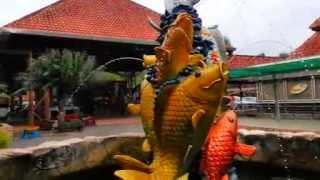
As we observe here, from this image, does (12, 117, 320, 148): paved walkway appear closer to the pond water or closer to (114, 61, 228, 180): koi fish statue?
the pond water

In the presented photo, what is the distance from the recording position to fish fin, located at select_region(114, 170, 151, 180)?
15.4 ft

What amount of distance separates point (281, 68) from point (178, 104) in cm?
1301

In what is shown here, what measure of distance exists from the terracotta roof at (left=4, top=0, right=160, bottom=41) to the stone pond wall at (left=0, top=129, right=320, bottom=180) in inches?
405

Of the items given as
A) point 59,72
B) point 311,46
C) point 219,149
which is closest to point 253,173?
point 219,149

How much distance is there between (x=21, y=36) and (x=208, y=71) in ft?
42.5

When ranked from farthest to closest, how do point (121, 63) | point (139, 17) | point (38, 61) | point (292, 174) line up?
1. point (121, 63)
2. point (139, 17)
3. point (38, 61)
4. point (292, 174)

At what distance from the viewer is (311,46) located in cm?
2019

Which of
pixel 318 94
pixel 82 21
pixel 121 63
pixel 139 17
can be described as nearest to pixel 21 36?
pixel 82 21

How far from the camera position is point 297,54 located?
20.7 meters

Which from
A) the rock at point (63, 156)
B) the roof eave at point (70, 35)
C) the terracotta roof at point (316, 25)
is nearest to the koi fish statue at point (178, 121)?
the rock at point (63, 156)

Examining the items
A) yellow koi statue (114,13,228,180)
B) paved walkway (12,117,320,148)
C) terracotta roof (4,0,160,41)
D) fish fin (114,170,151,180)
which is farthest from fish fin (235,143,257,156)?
terracotta roof (4,0,160,41)

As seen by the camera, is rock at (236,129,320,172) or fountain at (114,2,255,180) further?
rock at (236,129,320,172)

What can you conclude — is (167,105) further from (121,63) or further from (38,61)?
(121,63)

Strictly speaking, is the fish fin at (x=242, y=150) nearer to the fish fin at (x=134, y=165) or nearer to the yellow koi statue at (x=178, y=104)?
the yellow koi statue at (x=178, y=104)
